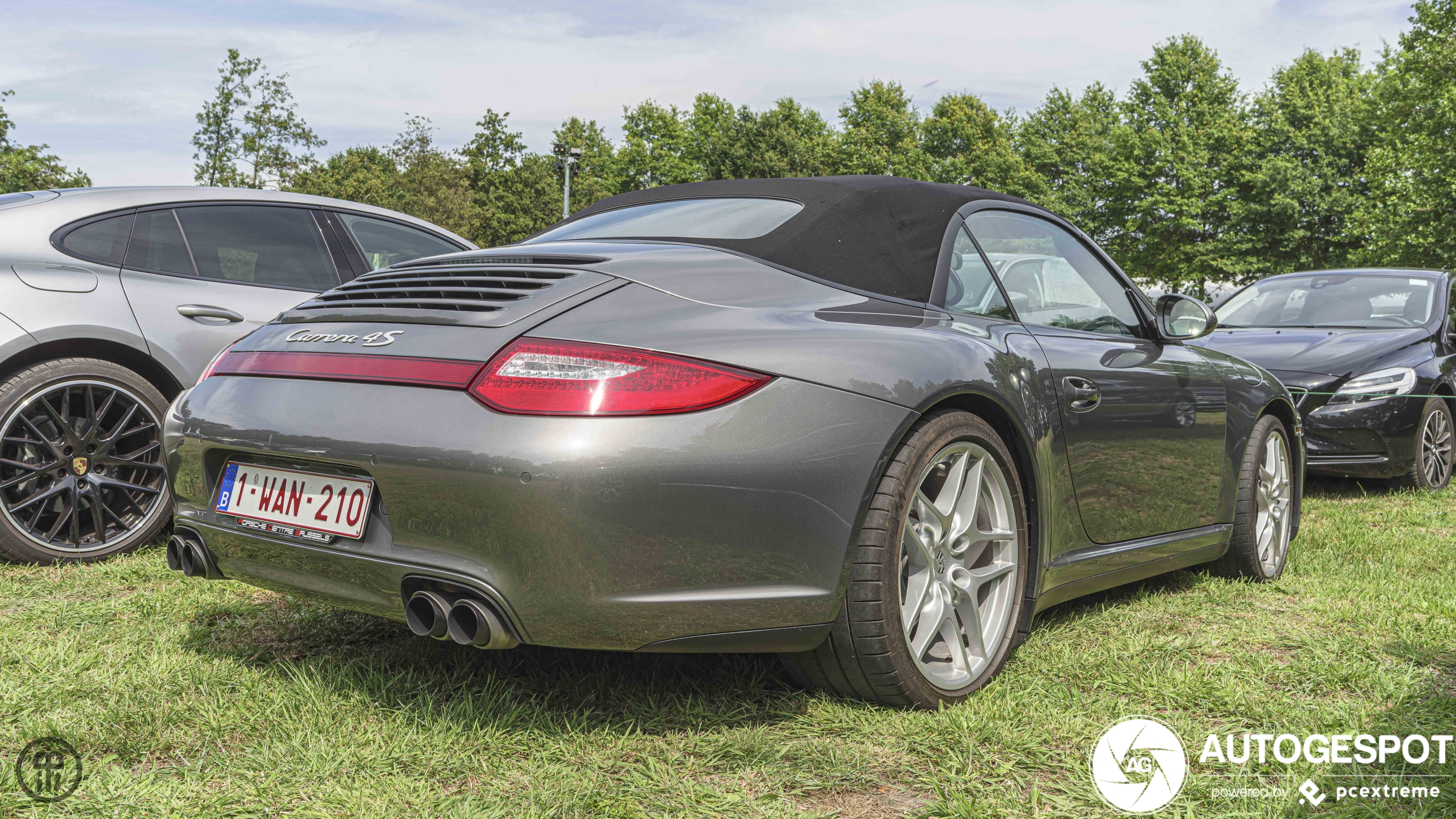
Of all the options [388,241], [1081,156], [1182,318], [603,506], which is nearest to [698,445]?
[603,506]

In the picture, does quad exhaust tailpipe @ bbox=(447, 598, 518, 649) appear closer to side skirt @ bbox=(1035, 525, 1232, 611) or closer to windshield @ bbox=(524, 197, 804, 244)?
windshield @ bbox=(524, 197, 804, 244)

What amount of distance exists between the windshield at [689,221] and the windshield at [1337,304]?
19.8ft

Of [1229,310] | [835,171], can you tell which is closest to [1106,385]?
[1229,310]

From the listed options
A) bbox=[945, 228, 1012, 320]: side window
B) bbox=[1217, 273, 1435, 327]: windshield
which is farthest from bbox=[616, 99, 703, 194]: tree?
bbox=[945, 228, 1012, 320]: side window

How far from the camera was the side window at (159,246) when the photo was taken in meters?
4.74

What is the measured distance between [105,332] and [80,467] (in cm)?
55

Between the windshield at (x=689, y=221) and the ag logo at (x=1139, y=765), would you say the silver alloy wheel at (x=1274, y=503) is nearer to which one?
the ag logo at (x=1139, y=765)

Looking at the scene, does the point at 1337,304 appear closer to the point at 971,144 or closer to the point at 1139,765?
the point at 1139,765

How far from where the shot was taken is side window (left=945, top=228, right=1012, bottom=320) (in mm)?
3174

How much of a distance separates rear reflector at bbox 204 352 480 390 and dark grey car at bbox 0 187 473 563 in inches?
79.9

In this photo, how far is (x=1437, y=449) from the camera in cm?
737

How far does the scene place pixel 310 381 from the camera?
2562mm

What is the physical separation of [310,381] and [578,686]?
1.03 m

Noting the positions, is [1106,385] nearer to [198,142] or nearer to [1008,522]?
[1008,522]
